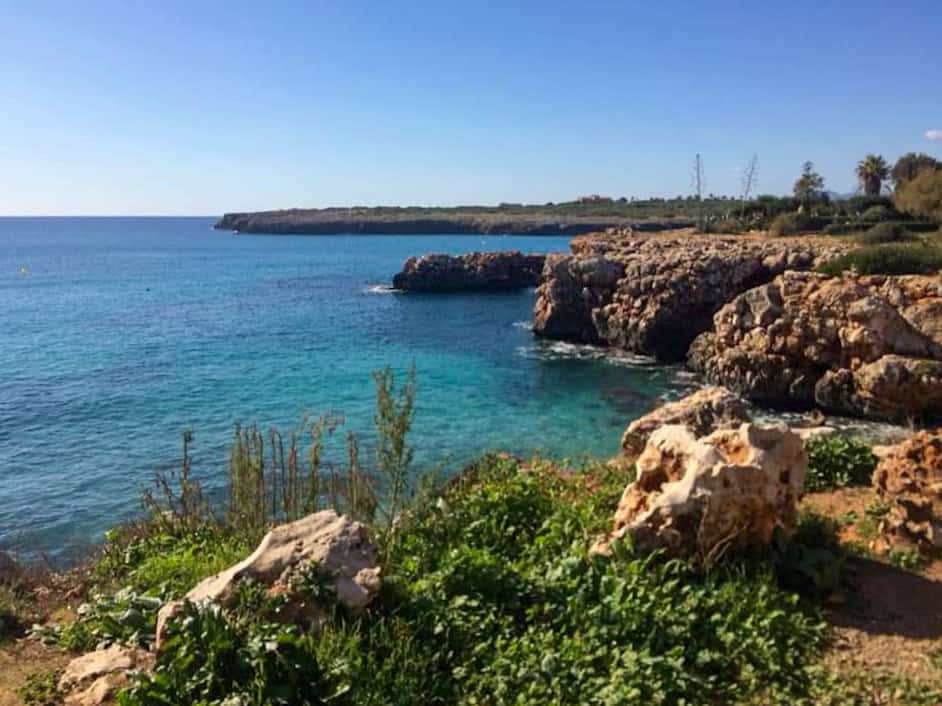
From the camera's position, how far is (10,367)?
32.0 meters

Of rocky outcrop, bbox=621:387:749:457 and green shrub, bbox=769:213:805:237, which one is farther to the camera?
green shrub, bbox=769:213:805:237

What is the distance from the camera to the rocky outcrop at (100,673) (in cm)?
545

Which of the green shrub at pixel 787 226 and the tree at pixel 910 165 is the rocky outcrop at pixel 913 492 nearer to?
the green shrub at pixel 787 226

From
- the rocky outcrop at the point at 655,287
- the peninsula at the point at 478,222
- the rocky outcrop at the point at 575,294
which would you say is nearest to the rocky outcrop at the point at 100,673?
the rocky outcrop at the point at 655,287

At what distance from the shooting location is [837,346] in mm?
23953

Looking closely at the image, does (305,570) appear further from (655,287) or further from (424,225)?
(424,225)

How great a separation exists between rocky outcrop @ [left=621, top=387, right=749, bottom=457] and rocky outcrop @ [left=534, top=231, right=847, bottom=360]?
827 inches

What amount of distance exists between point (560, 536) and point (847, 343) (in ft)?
63.1

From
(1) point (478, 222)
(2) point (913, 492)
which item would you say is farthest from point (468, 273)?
(1) point (478, 222)

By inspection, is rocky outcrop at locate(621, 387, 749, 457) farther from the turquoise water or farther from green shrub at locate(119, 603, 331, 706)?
green shrub at locate(119, 603, 331, 706)

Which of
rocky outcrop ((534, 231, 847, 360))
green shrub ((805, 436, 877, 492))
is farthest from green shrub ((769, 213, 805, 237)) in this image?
green shrub ((805, 436, 877, 492))

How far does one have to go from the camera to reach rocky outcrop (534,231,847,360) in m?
32.0

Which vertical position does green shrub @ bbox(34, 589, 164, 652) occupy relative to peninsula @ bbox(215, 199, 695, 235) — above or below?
below

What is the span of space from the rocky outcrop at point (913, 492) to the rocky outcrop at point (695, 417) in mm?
2138
